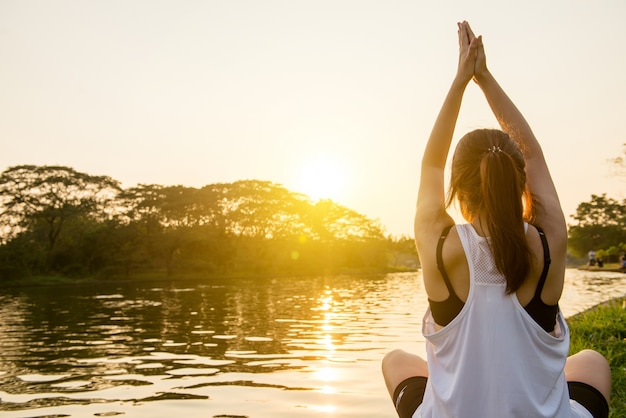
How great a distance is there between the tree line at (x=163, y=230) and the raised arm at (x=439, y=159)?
3613 cm

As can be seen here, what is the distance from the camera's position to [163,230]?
1704 inches

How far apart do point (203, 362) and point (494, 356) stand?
6294mm

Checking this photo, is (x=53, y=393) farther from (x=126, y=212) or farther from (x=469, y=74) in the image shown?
(x=126, y=212)

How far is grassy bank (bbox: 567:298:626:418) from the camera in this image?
169 inches

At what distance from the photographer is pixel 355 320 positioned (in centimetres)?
1262

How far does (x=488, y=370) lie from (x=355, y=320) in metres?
11.1

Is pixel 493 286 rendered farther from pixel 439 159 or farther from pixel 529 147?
pixel 529 147

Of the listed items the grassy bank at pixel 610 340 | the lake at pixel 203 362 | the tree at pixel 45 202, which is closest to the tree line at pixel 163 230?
the tree at pixel 45 202

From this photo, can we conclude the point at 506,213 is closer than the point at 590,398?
Yes

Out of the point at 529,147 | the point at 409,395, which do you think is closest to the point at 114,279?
the point at 409,395

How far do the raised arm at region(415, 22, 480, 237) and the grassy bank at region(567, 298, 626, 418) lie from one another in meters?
2.78

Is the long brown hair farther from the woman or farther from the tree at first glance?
the tree

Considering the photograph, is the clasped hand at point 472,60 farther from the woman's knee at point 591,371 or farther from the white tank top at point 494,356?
the woman's knee at point 591,371

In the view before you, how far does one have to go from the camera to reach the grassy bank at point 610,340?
4.29 metres
